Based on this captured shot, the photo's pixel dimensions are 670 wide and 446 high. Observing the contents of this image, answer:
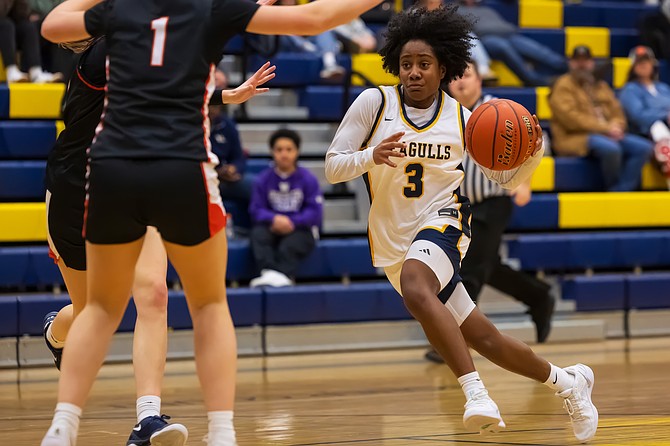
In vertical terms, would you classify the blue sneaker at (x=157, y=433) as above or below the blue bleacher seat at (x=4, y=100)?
below

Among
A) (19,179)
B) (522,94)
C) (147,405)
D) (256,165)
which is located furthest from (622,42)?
(147,405)

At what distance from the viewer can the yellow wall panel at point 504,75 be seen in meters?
11.2

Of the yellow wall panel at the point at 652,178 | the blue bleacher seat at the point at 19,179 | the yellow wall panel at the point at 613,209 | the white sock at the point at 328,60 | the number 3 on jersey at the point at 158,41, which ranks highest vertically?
the number 3 on jersey at the point at 158,41

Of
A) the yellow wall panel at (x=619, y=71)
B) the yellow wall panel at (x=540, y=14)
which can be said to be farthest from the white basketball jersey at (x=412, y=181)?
the yellow wall panel at (x=540, y=14)

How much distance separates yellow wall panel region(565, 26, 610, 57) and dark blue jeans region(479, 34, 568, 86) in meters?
0.52

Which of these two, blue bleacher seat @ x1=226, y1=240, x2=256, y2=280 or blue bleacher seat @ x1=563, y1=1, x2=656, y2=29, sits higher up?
blue bleacher seat @ x1=563, y1=1, x2=656, y2=29

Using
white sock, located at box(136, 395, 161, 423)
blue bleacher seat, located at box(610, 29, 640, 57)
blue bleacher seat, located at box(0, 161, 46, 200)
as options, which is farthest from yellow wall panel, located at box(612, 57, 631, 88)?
white sock, located at box(136, 395, 161, 423)

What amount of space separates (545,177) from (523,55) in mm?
1999

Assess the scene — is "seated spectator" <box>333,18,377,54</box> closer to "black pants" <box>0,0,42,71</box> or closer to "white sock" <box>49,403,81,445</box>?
"black pants" <box>0,0,42,71</box>

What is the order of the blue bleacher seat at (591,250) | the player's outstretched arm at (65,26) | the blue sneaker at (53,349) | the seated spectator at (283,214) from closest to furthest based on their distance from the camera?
the player's outstretched arm at (65,26), the blue sneaker at (53,349), the seated spectator at (283,214), the blue bleacher seat at (591,250)

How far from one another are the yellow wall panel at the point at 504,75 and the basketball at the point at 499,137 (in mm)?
6641

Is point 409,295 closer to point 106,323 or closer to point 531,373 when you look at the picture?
point 531,373

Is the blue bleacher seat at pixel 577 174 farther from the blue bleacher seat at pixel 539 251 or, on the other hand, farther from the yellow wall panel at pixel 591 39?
the yellow wall panel at pixel 591 39

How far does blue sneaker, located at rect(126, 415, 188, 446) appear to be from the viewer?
152 inches
